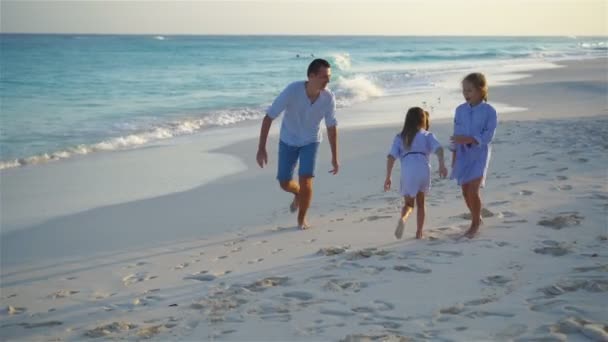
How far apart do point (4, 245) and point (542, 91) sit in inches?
645

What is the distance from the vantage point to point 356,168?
859 centimetres

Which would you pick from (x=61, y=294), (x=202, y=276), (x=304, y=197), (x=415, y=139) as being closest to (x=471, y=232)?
(x=415, y=139)

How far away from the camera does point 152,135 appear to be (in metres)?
12.7

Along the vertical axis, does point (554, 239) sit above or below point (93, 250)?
above

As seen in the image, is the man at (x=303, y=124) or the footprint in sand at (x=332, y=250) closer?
the footprint in sand at (x=332, y=250)

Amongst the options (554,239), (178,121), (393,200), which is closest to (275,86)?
(178,121)

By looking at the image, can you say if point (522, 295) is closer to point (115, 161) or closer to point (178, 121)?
point (115, 161)

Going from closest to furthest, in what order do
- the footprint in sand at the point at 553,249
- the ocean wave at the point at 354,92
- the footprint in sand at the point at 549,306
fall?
the footprint in sand at the point at 549,306 → the footprint in sand at the point at 553,249 → the ocean wave at the point at 354,92

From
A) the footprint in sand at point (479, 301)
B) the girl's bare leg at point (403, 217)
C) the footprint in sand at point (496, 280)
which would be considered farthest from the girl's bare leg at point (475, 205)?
the footprint in sand at point (479, 301)

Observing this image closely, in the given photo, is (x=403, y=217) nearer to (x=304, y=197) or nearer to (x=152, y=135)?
(x=304, y=197)

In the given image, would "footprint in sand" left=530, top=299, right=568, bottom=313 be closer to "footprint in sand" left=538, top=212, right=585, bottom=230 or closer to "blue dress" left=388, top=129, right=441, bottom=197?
"footprint in sand" left=538, top=212, right=585, bottom=230

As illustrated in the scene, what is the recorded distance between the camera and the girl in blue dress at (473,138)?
4.87 m

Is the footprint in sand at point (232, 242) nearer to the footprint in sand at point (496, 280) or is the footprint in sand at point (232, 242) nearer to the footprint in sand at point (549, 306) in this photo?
the footprint in sand at point (496, 280)

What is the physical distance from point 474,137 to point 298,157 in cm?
175
